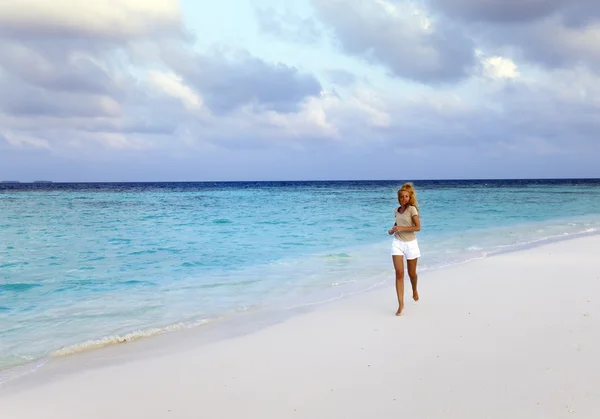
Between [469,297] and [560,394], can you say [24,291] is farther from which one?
[560,394]

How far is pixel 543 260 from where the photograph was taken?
11.3 metres

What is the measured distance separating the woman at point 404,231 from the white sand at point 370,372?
557 mm

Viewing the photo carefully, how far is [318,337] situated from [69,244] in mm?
13983

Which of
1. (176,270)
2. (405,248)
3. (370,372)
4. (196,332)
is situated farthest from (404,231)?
(176,270)

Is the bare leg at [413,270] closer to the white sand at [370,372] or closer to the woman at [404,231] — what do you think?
the woman at [404,231]

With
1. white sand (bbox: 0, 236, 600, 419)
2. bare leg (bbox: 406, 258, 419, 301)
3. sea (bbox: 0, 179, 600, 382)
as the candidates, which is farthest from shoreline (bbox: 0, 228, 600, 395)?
bare leg (bbox: 406, 258, 419, 301)

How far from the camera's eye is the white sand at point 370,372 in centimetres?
408

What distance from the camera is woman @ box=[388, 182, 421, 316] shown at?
675cm

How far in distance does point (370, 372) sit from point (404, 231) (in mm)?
2619

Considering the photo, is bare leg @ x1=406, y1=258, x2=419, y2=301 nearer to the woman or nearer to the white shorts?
the woman

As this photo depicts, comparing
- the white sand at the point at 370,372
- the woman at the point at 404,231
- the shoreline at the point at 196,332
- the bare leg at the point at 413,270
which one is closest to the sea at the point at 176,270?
the shoreline at the point at 196,332

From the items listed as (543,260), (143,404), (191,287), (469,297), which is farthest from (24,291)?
(543,260)

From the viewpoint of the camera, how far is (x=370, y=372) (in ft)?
15.7

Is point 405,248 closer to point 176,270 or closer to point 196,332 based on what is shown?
point 196,332
